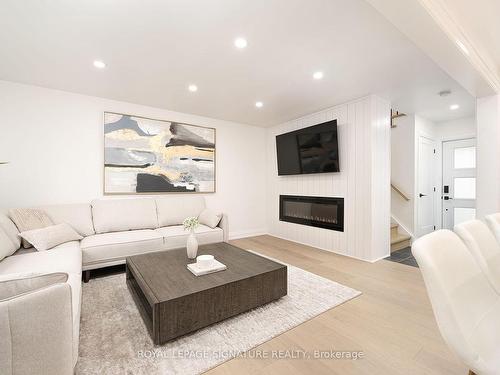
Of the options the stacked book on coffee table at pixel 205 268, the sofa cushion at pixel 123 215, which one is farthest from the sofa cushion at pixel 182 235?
the stacked book on coffee table at pixel 205 268

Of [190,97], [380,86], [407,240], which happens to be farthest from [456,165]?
[190,97]

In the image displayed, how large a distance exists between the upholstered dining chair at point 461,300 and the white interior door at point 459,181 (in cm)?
479

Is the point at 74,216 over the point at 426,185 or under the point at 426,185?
under

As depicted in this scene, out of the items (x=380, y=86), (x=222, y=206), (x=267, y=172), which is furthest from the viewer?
(x=267, y=172)

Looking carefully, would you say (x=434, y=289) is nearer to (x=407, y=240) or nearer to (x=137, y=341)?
(x=137, y=341)

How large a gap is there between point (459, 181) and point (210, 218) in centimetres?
502

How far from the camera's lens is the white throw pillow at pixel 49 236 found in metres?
2.38

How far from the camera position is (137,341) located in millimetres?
1630

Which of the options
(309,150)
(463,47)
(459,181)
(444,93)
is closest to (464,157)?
(459,181)

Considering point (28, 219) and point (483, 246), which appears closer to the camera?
point (483, 246)

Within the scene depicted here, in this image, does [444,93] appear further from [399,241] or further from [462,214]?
[462,214]

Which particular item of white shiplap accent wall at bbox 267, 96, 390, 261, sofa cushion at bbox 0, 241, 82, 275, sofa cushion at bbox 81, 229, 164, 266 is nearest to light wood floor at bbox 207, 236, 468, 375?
white shiplap accent wall at bbox 267, 96, 390, 261

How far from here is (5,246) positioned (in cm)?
213

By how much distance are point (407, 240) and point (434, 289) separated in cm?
434
